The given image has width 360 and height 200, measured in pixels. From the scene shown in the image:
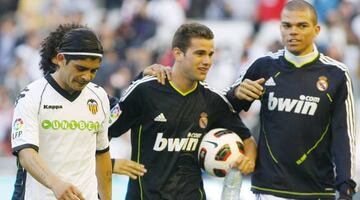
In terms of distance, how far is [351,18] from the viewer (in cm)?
1761

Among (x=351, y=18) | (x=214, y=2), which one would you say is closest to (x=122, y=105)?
(x=351, y=18)

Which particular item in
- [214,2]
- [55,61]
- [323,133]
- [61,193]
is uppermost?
[214,2]

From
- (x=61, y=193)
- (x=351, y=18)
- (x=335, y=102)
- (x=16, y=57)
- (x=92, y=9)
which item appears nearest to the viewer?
(x=61, y=193)

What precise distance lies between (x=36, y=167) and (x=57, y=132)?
41cm

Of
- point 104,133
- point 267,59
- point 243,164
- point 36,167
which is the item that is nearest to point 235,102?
point 267,59

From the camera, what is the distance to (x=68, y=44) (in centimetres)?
727

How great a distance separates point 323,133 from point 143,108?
4.67ft

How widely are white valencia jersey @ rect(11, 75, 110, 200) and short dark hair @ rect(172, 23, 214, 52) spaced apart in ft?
3.62

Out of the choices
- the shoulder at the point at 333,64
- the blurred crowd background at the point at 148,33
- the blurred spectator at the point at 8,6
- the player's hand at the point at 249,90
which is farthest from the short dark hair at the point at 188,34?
the blurred spectator at the point at 8,6

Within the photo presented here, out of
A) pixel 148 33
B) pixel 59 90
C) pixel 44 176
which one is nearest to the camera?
pixel 44 176

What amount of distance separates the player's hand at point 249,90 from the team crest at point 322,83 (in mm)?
443

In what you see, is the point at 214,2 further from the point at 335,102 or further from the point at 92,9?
the point at 335,102

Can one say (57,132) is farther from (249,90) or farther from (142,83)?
(249,90)

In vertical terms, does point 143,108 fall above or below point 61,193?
above
